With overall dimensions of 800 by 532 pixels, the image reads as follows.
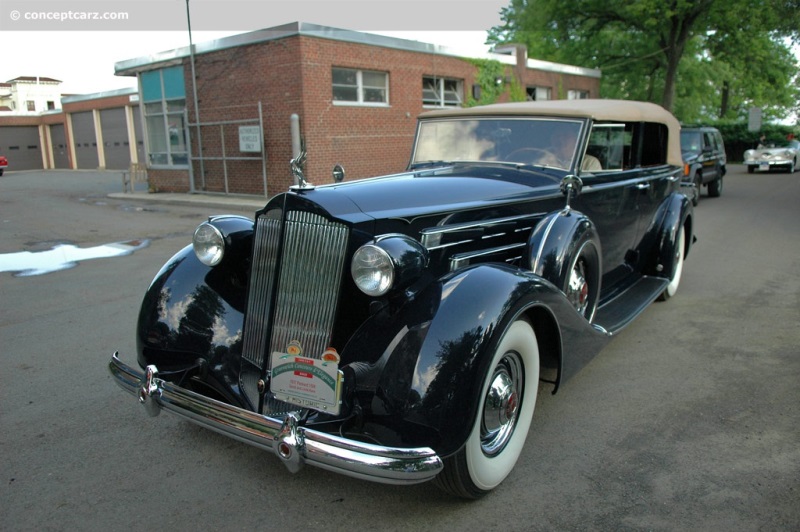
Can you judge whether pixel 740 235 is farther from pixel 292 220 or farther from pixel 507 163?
pixel 292 220

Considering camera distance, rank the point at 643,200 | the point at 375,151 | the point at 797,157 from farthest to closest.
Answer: the point at 797,157 → the point at 375,151 → the point at 643,200

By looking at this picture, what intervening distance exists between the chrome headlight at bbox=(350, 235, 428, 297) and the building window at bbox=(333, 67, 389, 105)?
12.9 m

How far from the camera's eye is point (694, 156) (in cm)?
1377

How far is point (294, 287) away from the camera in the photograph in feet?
8.70

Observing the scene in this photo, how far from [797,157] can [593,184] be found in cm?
2213

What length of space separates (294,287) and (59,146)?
A: 40.0 metres

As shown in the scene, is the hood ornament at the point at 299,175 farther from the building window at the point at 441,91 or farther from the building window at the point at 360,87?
the building window at the point at 441,91

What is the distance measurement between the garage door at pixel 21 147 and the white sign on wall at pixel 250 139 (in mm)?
29594

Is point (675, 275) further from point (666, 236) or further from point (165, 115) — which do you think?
point (165, 115)

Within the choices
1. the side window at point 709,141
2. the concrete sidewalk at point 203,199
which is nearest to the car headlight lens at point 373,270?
the concrete sidewalk at point 203,199

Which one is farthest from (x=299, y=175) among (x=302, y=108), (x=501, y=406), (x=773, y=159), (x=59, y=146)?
(x=59, y=146)

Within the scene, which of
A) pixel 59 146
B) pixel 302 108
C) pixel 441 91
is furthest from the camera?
pixel 59 146

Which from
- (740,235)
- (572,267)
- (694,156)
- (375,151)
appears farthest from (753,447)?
(375,151)

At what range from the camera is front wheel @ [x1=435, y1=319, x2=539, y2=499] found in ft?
7.96
